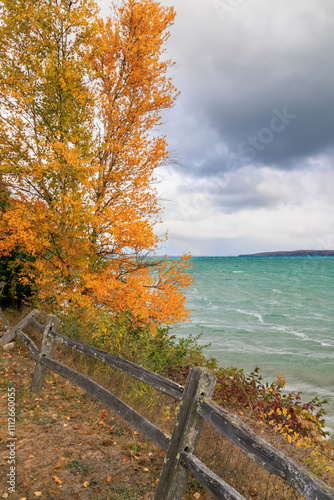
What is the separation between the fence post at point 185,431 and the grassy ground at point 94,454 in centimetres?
73

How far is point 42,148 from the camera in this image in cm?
986

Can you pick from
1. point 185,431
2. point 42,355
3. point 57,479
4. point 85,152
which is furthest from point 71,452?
point 85,152

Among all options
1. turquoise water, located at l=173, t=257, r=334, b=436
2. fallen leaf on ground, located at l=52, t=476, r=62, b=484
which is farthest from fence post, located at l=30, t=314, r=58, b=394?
turquoise water, located at l=173, t=257, r=334, b=436

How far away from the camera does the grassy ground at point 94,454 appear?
4039 mm

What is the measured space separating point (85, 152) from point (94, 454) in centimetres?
764

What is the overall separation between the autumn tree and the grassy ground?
3.20 meters

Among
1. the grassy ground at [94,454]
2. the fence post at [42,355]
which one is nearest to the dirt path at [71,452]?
the grassy ground at [94,454]

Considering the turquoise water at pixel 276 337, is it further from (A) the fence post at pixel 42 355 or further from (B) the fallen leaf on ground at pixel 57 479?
(B) the fallen leaf on ground at pixel 57 479

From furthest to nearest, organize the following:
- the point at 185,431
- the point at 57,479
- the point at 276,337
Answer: the point at 276,337, the point at 57,479, the point at 185,431

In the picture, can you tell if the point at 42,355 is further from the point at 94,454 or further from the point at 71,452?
the point at 94,454

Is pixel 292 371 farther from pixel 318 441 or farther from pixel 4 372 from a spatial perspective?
pixel 4 372

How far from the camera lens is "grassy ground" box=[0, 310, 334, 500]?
404 cm

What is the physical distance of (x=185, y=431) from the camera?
3.43 meters

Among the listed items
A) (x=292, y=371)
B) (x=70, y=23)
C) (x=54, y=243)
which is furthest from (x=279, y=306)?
(x=70, y=23)
